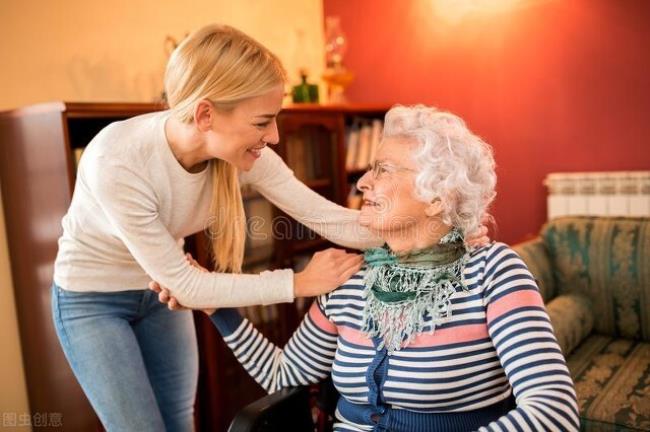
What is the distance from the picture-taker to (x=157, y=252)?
1235 mm

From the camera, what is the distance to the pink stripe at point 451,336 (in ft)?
3.91

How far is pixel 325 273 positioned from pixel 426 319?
0.83ft

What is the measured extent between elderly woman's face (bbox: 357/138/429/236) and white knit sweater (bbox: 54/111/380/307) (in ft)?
0.82

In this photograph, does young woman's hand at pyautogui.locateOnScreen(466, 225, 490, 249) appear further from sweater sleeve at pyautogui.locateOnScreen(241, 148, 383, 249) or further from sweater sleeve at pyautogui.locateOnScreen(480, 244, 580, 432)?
sweater sleeve at pyautogui.locateOnScreen(241, 148, 383, 249)

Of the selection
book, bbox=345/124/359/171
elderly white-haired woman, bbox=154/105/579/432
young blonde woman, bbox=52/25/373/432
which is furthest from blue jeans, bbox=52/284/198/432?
book, bbox=345/124/359/171

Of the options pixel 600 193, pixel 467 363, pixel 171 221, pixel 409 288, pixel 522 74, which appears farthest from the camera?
pixel 522 74

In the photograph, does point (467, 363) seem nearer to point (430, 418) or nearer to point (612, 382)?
point (430, 418)

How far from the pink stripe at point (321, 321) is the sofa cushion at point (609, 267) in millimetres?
1302

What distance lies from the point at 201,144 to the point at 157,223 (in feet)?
0.66

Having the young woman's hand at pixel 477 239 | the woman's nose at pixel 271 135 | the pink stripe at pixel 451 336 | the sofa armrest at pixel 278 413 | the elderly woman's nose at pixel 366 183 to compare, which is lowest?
the sofa armrest at pixel 278 413

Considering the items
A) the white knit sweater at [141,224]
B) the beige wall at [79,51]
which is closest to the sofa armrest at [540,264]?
the white knit sweater at [141,224]

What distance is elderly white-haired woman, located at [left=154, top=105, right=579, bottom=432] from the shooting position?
1.13m

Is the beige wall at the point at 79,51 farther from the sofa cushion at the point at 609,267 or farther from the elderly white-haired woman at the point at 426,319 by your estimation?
the sofa cushion at the point at 609,267

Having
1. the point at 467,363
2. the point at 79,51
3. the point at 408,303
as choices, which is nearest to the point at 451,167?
the point at 408,303
